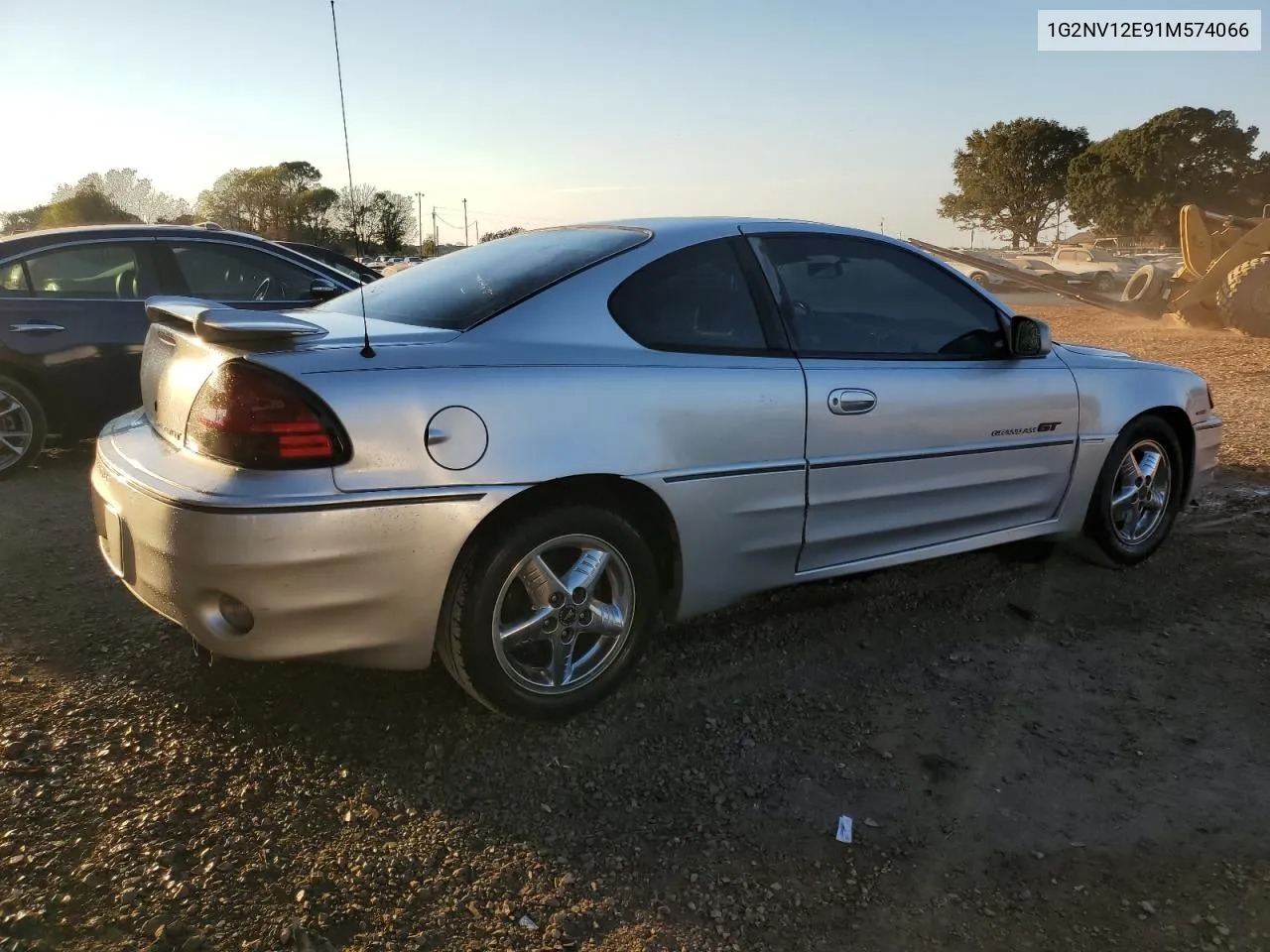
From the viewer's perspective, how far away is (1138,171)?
5588 cm

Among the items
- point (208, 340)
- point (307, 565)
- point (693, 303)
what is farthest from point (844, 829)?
point (208, 340)

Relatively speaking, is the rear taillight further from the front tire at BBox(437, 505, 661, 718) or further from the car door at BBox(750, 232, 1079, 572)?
the car door at BBox(750, 232, 1079, 572)

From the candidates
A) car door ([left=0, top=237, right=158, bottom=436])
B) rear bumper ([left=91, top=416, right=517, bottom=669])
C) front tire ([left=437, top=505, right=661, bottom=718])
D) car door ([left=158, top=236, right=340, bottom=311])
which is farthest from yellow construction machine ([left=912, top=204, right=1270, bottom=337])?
rear bumper ([left=91, top=416, right=517, bottom=669])

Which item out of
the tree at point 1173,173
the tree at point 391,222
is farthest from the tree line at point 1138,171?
the tree at point 391,222

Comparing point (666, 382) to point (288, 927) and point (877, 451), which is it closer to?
point (877, 451)

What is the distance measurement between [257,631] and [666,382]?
52.7 inches

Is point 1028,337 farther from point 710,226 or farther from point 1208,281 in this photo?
point 1208,281

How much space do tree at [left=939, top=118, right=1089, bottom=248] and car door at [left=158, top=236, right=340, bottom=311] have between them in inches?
2558

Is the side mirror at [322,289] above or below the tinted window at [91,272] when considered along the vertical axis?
below

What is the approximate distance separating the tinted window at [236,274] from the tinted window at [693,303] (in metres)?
3.94

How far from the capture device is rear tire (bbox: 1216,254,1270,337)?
1336 cm

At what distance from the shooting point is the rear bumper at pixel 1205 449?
14.8 ft

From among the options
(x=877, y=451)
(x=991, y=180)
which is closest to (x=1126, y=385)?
(x=877, y=451)

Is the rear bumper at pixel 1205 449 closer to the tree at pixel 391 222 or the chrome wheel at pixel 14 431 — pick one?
the chrome wheel at pixel 14 431
